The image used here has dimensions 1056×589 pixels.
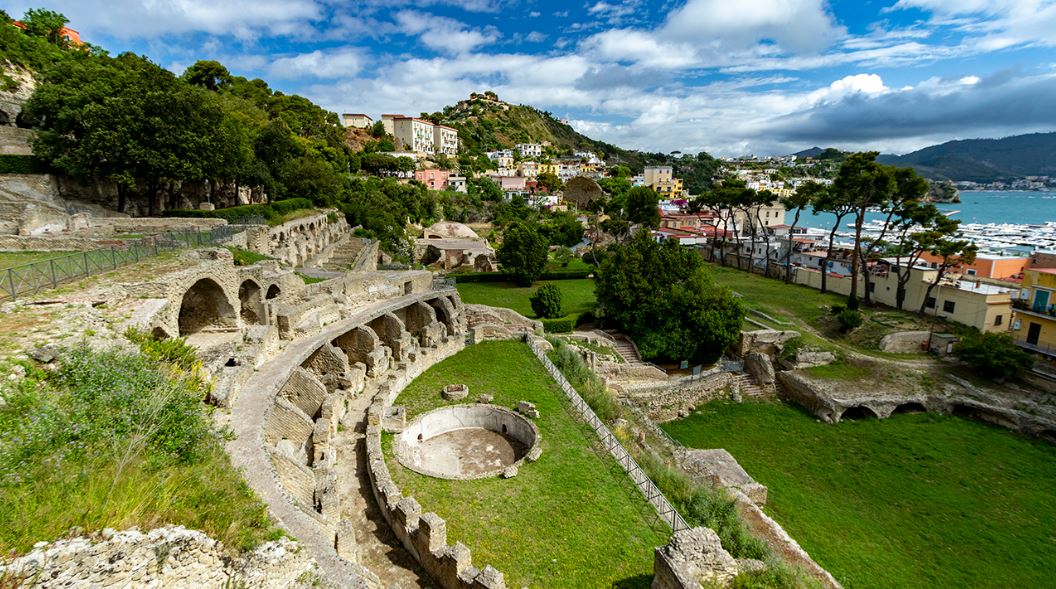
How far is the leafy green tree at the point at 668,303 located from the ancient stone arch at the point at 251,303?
17.8 meters

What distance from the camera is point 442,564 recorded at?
31.1 ft

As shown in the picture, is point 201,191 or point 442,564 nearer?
point 442,564

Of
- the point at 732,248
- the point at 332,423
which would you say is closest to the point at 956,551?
the point at 332,423

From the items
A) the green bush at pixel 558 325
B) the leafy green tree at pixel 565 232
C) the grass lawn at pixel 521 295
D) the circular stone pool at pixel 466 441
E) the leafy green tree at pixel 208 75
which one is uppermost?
the leafy green tree at pixel 208 75

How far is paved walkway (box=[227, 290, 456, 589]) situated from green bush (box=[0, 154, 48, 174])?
1938cm

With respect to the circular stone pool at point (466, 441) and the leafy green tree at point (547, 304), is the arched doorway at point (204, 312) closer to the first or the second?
the circular stone pool at point (466, 441)

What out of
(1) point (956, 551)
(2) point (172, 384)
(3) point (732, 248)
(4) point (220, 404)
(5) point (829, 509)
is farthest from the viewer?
(3) point (732, 248)

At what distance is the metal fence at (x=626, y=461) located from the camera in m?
12.0

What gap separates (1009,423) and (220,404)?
31287 mm

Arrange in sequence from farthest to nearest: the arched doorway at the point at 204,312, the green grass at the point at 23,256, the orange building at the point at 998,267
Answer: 1. the orange building at the point at 998,267
2. the arched doorway at the point at 204,312
3. the green grass at the point at 23,256

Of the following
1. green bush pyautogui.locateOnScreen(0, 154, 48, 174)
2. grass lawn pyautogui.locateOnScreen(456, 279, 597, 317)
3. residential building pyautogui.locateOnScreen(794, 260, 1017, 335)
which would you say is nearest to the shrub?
residential building pyautogui.locateOnScreen(794, 260, 1017, 335)

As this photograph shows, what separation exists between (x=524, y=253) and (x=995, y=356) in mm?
28219

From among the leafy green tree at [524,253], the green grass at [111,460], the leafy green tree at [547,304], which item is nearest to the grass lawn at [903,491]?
the leafy green tree at [547,304]

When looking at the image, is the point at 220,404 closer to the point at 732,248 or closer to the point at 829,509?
the point at 829,509
